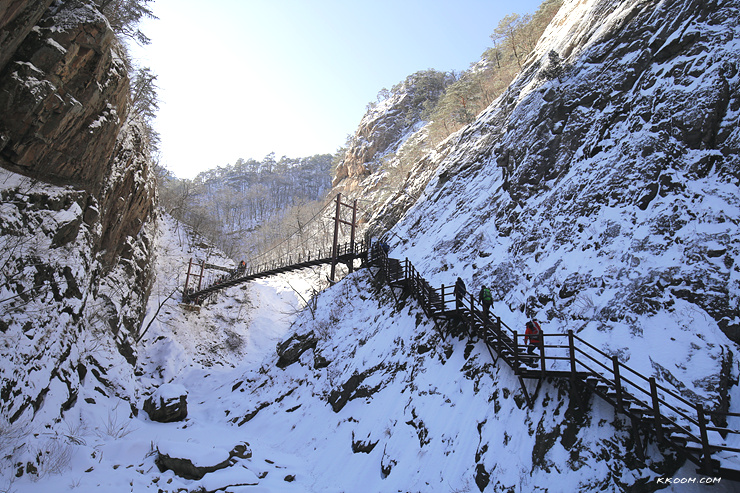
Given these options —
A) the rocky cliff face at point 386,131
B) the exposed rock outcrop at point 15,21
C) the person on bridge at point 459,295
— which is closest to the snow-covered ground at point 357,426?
the person on bridge at point 459,295

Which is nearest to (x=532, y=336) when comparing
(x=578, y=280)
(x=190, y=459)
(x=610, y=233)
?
(x=578, y=280)

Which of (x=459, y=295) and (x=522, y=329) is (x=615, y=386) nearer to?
(x=522, y=329)

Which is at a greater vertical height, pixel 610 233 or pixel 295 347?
pixel 610 233

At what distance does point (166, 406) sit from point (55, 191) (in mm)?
10422

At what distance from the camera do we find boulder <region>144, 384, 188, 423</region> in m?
17.0

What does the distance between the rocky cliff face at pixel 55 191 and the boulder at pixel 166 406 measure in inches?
59.1

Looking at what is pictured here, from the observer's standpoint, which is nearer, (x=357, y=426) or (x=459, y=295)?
(x=459, y=295)

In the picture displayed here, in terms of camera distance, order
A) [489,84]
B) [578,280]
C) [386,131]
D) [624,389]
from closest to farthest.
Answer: [624,389] → [578,280] → [489,84] → [386,131]

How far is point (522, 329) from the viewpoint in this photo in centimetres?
1227

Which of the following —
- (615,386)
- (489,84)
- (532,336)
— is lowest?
(615,386)

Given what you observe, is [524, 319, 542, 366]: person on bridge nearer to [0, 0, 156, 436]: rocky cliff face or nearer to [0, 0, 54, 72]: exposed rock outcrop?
[0, 0, 156, 436]: rocky cliff face

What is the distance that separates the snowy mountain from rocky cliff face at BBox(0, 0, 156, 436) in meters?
0.38

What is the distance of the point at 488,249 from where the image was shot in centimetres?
1727

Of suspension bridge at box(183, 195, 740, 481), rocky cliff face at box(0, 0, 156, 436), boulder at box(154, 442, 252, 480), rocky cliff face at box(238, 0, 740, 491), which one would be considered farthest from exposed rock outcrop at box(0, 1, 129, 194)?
suspension bridge at box(183, 195, 740, 481)
